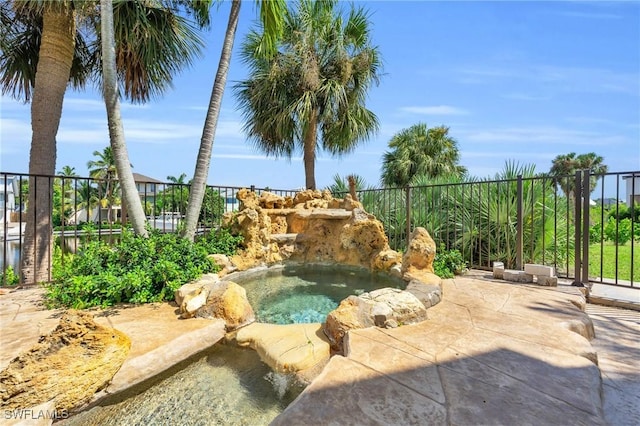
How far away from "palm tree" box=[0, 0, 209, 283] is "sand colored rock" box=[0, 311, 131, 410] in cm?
360

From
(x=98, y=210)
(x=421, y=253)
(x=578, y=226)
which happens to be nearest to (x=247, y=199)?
(x=98, y=210)

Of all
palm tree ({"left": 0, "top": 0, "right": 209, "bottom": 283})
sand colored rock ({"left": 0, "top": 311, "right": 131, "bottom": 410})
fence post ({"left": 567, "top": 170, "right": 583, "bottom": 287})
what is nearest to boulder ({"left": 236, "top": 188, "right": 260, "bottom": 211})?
palm tree ({"left": 0, "top": 0, "right": 209, "bottom": 283})

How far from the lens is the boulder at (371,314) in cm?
243

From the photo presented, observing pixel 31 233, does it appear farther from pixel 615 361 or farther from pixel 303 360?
pixel 615 361

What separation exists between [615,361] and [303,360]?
2.38m

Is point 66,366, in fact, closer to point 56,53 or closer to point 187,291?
point 187,291

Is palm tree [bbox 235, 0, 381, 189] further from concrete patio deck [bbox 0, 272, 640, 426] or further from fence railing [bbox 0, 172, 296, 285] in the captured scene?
concrete patio deck [bbox 0, 272, 640, 426]

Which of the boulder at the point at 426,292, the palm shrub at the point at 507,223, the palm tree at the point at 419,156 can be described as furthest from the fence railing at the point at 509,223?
the palm tree at the point at 419,156

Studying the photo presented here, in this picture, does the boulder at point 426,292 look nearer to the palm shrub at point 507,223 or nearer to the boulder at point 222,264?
the palm shrub at point 507,223

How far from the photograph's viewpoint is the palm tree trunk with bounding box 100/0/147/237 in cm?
396

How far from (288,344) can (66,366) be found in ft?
4.61

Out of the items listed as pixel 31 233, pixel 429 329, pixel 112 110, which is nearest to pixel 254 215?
pixel 112 110

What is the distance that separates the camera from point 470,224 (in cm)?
545

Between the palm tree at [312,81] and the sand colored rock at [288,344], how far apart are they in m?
6.82
